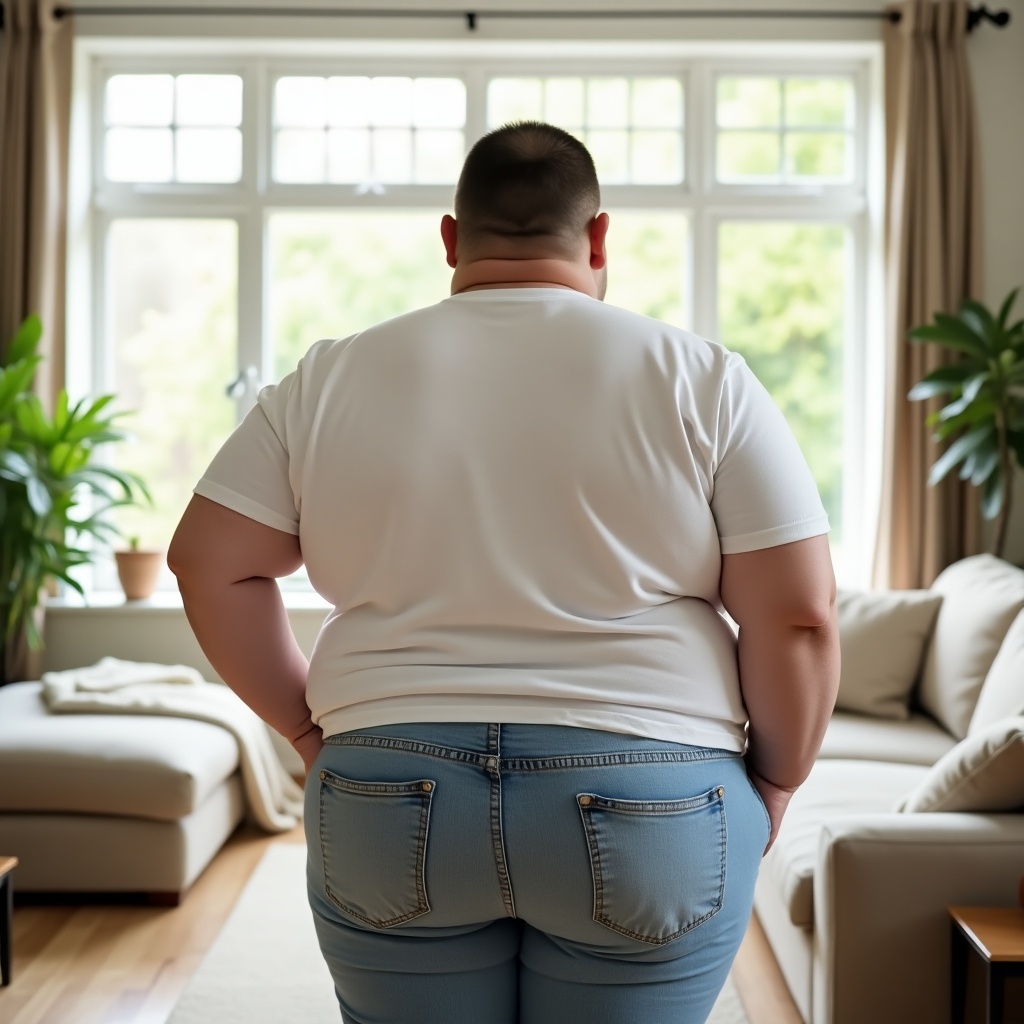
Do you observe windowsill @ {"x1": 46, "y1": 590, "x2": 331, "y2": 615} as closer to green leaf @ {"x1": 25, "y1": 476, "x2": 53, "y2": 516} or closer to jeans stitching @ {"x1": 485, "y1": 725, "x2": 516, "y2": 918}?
green leaf @ {"x1": 25, "y1": 476, "x2": 53, "y2": 516}

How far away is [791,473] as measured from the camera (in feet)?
3.23

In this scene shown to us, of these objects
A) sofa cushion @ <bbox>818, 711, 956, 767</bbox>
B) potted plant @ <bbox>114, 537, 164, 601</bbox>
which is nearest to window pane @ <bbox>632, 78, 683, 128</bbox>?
sofa cushion @ <bbox>818, 711, 956, 767</bbox>

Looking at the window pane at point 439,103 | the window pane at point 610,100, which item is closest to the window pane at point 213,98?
the window pane at point 439,103

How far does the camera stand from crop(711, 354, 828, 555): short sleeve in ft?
3.15

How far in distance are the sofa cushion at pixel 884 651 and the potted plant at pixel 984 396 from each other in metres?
0.45

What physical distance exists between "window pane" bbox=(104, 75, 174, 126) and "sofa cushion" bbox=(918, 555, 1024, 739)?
11.4 ft

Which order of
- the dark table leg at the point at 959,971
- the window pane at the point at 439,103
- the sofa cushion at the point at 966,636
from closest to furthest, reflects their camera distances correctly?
the dark table leg at the point at 959,971, the sofa cushion at the point at 966,636, the window pane at the point at 439,103

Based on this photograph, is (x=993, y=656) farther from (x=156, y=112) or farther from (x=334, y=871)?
(x=156, y=112)

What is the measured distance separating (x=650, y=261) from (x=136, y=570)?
7.72ft

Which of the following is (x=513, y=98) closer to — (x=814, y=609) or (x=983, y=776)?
(x=983, y=776)

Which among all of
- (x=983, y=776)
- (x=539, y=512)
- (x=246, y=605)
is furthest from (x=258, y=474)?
(x=983, y=776)

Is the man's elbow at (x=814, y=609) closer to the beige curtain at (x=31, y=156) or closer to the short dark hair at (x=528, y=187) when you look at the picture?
the short dark hair at (x=528, y=187)

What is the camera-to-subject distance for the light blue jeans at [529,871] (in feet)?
2.93

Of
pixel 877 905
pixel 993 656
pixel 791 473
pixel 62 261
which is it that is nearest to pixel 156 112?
pixel 62 261
